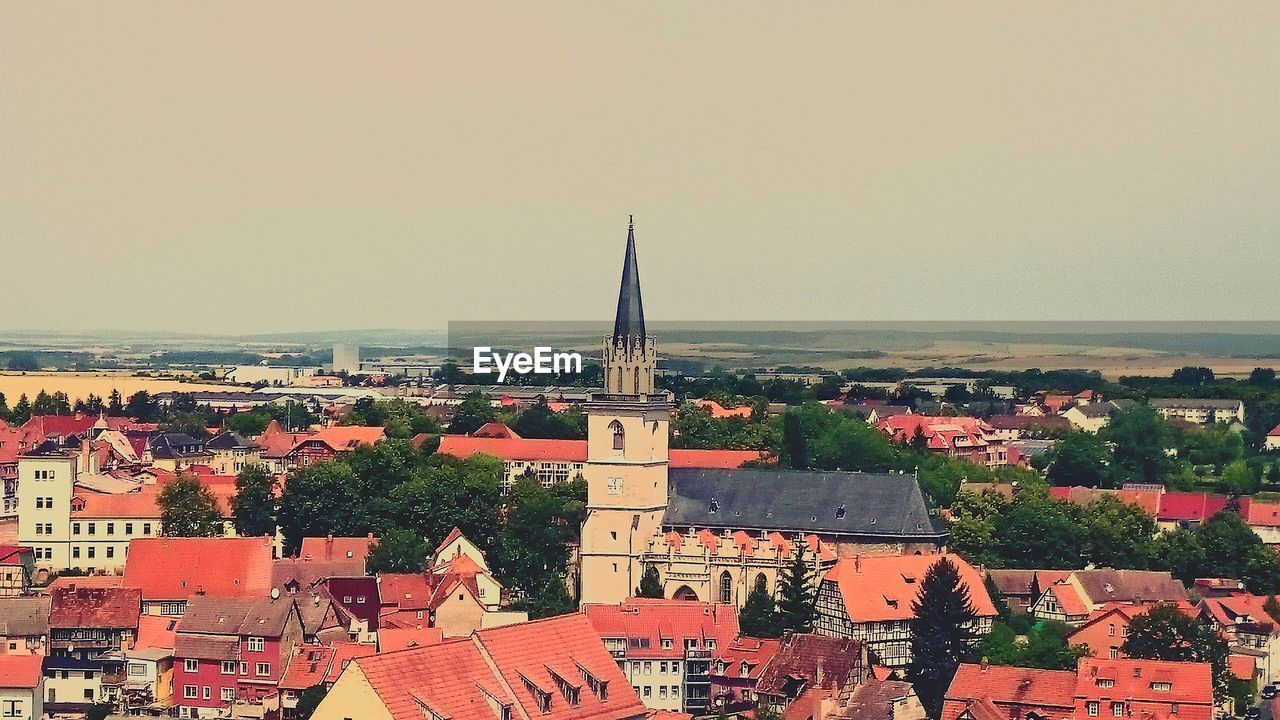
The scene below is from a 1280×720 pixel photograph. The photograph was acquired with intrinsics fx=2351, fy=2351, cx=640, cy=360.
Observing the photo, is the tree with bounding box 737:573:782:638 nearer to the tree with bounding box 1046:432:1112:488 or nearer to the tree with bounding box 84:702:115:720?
the tree with bounding box 84:702:115:720

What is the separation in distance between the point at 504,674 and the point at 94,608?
32.5m

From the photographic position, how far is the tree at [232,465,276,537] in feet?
381

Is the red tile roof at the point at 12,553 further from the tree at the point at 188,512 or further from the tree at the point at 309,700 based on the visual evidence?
the tree at the point at 309,700

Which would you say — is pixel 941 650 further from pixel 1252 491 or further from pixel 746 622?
pixel 1252 491

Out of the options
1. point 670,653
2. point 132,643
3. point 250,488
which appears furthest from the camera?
point 250,488

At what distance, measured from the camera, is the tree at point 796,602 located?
9238 cm

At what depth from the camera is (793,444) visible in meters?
124

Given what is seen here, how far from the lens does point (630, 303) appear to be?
104188 millimetres

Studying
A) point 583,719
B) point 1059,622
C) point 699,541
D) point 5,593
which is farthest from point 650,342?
point 583,719

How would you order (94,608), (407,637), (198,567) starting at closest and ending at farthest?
(407,637), (94,608), (198,567)

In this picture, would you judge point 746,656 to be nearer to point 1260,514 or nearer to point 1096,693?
point 1096,693

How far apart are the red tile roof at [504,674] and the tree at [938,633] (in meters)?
18.2

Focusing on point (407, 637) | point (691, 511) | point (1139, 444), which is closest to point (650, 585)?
point (691, 511)

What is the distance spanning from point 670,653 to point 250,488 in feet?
128
